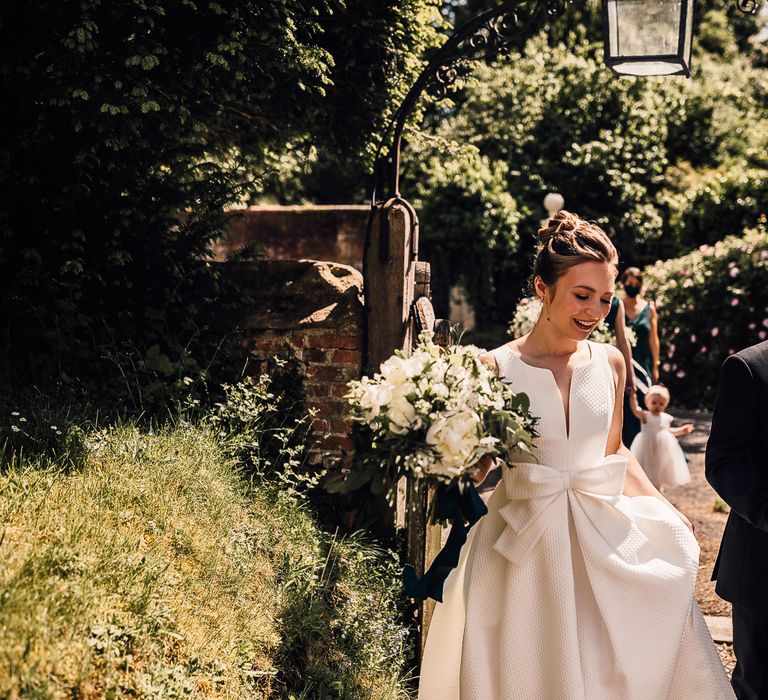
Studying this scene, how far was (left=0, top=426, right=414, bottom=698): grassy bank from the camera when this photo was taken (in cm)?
275

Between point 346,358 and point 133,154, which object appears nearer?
point 133,154

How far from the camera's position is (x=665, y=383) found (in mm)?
15141

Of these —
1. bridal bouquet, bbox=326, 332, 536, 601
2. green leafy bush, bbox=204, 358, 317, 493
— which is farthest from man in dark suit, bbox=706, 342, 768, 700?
green leafy bush, bbox=204, 358, 317, 493

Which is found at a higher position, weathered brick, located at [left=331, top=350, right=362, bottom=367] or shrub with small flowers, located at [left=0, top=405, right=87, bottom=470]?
weathered brick, located at [left=331, top=350, right=362, bottom=367]

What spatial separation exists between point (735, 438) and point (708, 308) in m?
11.7

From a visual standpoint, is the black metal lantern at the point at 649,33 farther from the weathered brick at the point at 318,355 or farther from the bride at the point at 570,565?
the weathered brick at the point at 318,355

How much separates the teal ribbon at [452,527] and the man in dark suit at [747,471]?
3.02 ft

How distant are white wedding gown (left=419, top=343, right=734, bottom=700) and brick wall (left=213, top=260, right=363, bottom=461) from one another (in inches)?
72.3

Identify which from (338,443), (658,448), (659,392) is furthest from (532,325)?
(338,443)

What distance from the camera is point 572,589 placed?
328cm

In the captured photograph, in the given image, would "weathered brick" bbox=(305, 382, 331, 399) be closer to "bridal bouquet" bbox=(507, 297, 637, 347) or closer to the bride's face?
the bride's face

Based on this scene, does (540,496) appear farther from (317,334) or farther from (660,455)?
(660,455)

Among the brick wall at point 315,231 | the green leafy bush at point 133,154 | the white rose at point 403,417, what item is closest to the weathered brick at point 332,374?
the green leafy bush at point 133,154

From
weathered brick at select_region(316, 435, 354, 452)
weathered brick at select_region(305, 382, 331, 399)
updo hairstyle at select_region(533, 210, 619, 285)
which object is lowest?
weathered brick at select_region(316, 435, 354, 452)
